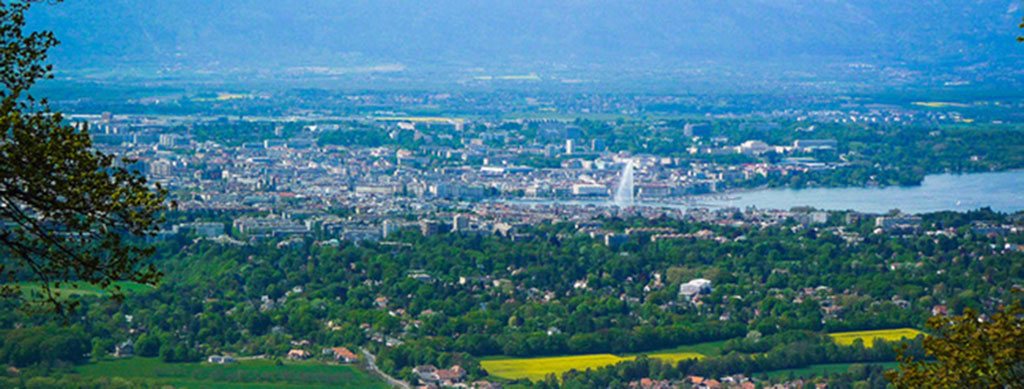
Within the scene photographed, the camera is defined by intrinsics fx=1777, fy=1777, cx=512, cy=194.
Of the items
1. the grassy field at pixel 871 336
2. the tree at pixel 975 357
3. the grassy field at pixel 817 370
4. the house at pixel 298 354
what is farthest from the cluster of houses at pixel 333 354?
the tree at pixel 975 357

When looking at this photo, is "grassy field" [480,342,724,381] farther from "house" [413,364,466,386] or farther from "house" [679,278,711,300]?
"house" [679,278,711,300]

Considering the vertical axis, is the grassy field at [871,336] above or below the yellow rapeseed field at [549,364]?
below

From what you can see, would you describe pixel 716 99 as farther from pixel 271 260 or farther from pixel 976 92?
pixel 271 260

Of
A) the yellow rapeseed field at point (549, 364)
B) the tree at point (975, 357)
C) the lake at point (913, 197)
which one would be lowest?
the lake at point (913, 197)

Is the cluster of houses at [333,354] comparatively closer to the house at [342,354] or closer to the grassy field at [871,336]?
the house at [342,354]

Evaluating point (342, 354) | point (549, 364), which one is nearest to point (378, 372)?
point (342, 354)

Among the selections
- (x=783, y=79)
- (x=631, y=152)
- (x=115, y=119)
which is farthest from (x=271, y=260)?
(x=783, y=79)
